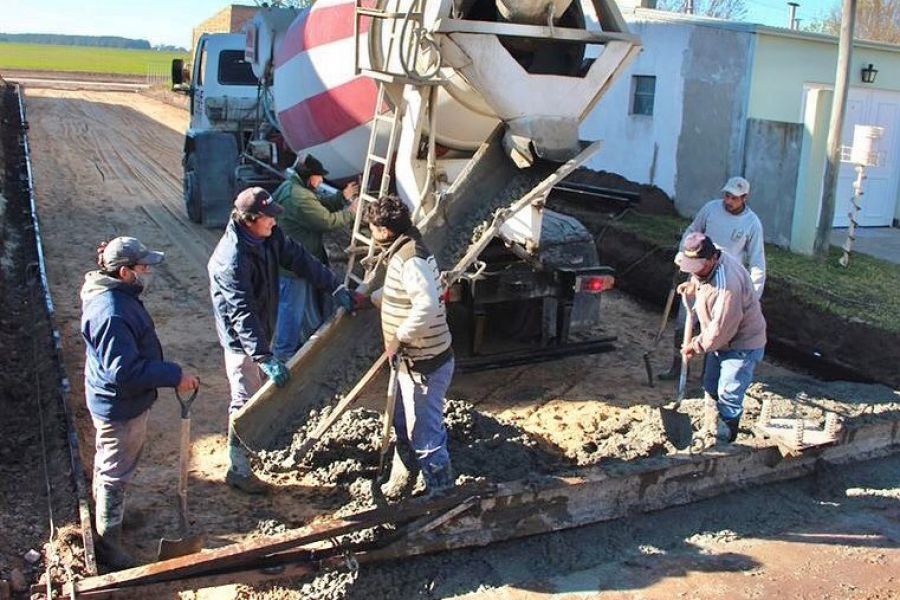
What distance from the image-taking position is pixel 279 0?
2548 cm

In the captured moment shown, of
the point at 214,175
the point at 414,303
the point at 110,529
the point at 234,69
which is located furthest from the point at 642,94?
the point at 110,529

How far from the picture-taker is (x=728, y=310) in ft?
17.8

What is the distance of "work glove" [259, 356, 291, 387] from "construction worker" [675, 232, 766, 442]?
250 centimetres

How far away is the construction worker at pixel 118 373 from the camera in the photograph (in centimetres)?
431

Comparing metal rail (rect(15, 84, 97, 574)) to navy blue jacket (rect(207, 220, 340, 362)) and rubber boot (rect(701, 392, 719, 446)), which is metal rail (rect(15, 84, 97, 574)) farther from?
rubber boot (rect(701, 392, 719, 446))

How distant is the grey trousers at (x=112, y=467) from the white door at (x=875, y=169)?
529 inches

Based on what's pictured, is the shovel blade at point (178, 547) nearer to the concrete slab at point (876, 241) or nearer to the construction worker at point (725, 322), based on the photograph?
the construction worker at point (725, 322)

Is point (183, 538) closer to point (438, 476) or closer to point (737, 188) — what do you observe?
point (438, 476)

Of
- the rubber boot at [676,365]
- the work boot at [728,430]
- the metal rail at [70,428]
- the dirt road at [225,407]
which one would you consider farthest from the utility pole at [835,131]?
the metal rail at [70,428]

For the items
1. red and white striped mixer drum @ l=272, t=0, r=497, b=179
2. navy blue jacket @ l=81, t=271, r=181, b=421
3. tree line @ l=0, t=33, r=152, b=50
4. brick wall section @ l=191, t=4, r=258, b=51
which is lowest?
navy blue jacket @ l=81, t=271, r=181, b=421

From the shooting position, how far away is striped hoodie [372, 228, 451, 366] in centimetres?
477

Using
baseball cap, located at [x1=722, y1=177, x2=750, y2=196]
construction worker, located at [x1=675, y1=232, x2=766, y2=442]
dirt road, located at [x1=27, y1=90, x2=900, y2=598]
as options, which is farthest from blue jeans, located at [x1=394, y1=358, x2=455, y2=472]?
baseball cap, located at [x1=722, y1=177, x2=750, y2=196]

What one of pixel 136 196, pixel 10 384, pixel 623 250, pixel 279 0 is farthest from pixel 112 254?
pixel 279 0

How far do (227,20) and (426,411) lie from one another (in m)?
34.2
